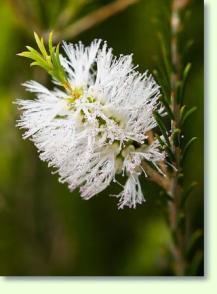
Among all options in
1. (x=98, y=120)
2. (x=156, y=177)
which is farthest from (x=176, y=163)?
(x=98, y=120)

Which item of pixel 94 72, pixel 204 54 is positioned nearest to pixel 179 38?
pixel 204 54

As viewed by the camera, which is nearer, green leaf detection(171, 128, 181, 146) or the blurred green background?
green leaf detection(171, 128, 181, 146)

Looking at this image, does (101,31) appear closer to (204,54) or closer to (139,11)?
(139,11)

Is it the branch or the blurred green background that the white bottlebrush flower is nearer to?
the branch

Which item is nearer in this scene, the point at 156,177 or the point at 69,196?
the point at 156,177

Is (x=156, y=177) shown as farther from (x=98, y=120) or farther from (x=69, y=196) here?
Result: (x=69, y=196)

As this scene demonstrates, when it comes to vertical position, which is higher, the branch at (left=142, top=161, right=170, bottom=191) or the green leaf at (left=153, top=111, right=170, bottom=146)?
the green leaf at (left=153, top=111, right=170, bottom=146)

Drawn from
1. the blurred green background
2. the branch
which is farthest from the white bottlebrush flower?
the blurred green background
